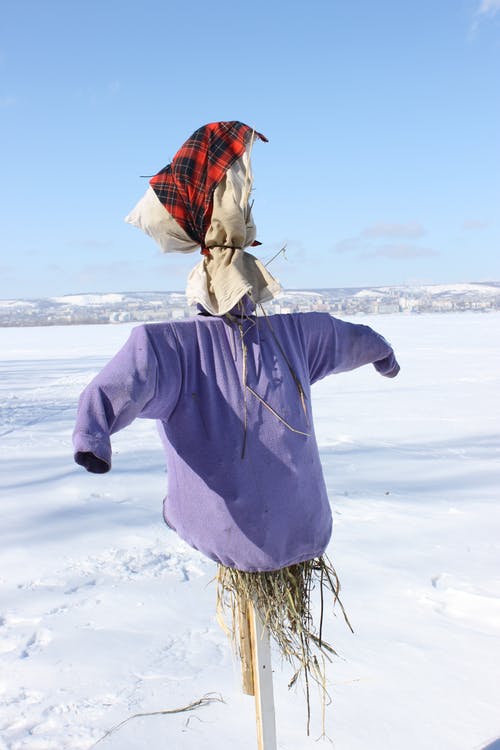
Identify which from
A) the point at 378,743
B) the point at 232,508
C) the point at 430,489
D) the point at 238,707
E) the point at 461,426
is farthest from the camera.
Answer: the point at 461,426

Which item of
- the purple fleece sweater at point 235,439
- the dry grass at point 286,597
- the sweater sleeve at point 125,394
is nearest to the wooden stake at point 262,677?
the dry grass at point 286,597

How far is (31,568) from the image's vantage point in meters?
2.72

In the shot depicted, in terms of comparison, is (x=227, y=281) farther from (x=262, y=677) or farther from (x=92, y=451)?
(x=262, y=677)

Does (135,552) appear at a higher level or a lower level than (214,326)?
lower

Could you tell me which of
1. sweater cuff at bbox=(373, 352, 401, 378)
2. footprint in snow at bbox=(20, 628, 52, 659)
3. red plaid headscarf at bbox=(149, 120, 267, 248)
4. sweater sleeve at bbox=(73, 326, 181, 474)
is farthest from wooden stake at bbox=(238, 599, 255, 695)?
footprint in snow at bbox=(20, 628, 52, 659)

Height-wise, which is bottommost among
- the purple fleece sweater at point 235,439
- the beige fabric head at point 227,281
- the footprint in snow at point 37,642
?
the footprint in snow at point 37,642

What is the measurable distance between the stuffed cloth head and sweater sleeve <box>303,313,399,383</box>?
0.50 ft

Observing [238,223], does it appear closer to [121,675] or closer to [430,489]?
[121,675]

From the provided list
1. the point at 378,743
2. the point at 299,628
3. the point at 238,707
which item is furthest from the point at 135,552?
the point at 299,628

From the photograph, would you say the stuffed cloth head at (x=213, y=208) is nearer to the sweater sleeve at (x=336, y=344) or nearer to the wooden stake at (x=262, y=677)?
the sweater sleeve at (x=336, y=344)

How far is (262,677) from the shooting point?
3.70 feet

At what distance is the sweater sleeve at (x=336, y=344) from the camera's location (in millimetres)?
1179

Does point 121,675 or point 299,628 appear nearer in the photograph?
point 299,628

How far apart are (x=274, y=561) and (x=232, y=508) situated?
0.13m
